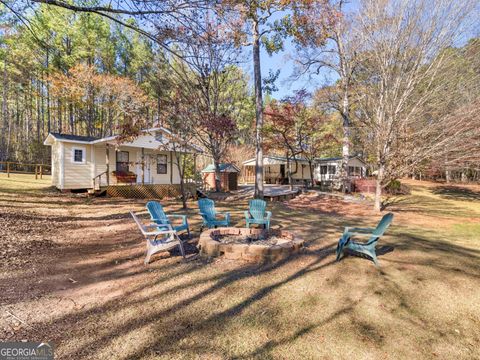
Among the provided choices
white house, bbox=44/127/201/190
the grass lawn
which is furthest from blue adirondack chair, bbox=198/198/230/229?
white house, bbox=44/127/201/190

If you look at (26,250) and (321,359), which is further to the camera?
(26,250)

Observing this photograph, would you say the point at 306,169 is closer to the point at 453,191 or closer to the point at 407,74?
the point at 453,191

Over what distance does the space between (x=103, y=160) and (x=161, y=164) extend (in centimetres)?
354

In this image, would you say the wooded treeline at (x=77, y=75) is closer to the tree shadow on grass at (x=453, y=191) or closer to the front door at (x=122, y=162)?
the front door at (x=122, y=162)

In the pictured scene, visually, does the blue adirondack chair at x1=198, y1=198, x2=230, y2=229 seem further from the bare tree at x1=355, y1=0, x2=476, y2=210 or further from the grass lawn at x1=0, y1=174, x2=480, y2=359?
the bare tree at x1=355, y1=0, x2=476, y2=210

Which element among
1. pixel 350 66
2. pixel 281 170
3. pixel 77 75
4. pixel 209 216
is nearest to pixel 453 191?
pixel 281 170

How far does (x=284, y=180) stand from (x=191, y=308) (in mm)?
24572

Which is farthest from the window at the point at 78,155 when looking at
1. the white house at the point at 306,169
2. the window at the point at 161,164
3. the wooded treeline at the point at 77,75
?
the white house at the point at 306,169

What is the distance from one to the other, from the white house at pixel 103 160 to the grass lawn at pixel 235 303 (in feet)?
27.5

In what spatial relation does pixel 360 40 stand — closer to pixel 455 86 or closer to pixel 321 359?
pixel 455 86

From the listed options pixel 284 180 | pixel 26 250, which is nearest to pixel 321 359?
pixel 26 250

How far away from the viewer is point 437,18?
9.11m

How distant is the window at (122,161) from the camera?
1461 centimetres

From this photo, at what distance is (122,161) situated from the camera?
1474 cm
